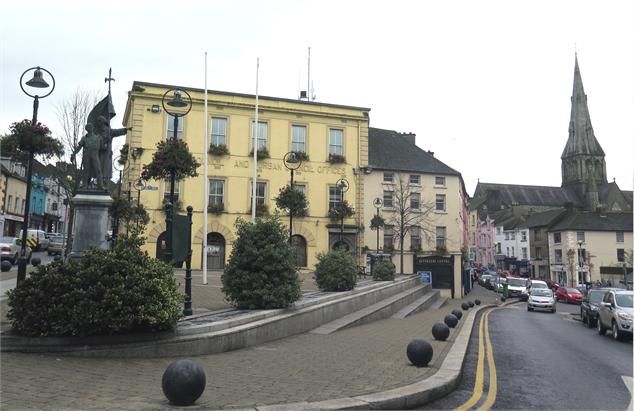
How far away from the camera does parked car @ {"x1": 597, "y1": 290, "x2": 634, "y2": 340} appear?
14.6m

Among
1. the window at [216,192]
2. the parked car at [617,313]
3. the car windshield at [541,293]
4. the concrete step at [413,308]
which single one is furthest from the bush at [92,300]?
the window at [216,192]

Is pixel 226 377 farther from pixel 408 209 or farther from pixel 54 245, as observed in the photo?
pixel 54 245

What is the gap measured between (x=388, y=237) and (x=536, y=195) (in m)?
81.3

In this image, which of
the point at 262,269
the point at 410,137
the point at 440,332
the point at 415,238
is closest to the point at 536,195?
the point at 410,137

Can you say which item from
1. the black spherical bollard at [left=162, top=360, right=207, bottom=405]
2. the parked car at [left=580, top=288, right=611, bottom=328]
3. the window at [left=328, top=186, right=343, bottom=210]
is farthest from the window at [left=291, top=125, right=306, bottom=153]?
the black spherical bollard at [left=162, top=360, right=207, bottom=405]

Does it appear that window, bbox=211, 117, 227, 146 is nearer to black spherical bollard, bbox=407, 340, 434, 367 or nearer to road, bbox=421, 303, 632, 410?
road, bbox=421, 303, 632, 410

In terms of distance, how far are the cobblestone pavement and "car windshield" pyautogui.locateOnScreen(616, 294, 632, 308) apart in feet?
32.3

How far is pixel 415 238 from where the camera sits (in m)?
43.3

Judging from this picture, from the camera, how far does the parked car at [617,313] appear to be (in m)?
14.6

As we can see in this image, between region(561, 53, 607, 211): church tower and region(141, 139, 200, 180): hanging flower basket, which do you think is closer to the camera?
region(141, 139, 200, 180): hanging flower basket

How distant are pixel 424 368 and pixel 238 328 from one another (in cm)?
341

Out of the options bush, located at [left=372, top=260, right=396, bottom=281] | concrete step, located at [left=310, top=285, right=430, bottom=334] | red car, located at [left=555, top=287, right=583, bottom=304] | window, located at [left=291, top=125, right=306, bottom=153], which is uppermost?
window, located at [left=291, top=125, right=306, bottom=153]

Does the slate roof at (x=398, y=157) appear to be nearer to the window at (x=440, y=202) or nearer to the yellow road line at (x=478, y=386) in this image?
the window at (x=440, y=202)

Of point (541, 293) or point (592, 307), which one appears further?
point (541, 293)
